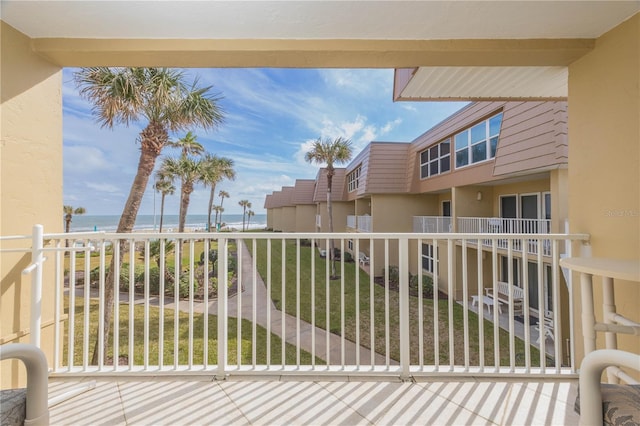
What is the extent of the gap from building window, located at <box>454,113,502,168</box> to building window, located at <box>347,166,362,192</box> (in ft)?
19.1

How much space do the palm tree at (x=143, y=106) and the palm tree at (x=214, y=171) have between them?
7615 millimetres

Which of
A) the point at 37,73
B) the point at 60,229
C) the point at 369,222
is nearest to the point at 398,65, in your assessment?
the point at 37,73

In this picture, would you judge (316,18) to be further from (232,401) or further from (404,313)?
(232,401)

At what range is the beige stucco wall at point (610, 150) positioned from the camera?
5.67 ft

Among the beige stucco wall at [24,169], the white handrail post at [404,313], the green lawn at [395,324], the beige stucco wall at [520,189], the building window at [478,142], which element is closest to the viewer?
the beige stucco wall at [24,169]

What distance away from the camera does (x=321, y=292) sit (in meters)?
10.0

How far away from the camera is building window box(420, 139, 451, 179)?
9.55 m

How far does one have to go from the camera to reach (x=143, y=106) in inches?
199

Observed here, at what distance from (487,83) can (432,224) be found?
8523 millimetres

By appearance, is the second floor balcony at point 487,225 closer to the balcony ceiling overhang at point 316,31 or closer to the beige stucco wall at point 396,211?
the beige stucco wall at point 396,211

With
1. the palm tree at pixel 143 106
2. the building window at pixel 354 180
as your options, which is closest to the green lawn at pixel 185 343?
the palm tree at pixel 143 106

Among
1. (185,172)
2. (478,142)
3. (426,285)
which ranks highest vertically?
(478,142)

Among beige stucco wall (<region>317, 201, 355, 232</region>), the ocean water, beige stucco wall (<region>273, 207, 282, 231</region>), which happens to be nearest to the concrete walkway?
beige stucco wall (<region>317, 201, 355, 232</region>)

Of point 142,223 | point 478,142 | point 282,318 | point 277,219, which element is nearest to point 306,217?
point 277,219
